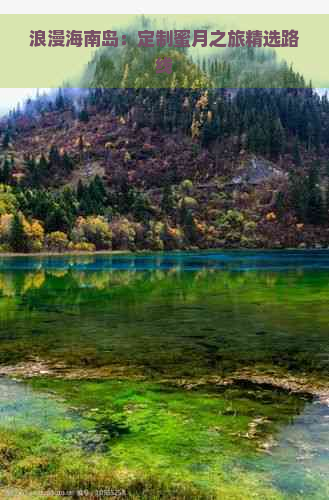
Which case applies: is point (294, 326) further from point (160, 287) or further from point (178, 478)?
point (160, 287)

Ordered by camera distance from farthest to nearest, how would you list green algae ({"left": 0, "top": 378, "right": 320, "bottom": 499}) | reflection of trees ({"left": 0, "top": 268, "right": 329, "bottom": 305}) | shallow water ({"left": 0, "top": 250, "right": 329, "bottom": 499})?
1. reflection of trees ({"left": 0, "top": 268, "right": 329, "bottom": 305})
2. shallow water ({"left": 0, "top": 250, "right": 329, "bottom": 499})
3. green algae ({"left": 0, "top": 378, "right": 320, "bottom": 499})

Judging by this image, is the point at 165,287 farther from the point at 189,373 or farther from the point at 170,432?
the point at 170,432

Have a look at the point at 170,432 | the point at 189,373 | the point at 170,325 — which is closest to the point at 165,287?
the point at 170,325

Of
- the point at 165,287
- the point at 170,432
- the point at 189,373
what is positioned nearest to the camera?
the point at 170,432

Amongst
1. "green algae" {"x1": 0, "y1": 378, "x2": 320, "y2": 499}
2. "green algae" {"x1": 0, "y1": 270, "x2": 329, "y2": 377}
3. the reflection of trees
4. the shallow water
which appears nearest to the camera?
"green algae" {"x1": 0, "y1": 378, "x2": 320, "y2": 499}

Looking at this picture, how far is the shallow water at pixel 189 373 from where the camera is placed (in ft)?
45.5

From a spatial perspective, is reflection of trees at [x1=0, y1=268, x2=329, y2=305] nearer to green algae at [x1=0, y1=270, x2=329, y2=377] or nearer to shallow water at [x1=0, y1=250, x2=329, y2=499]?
green algae at [x1=0, y1=270, x2=329, y2=377]

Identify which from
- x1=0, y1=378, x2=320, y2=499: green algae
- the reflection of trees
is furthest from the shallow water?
the reflection of trees

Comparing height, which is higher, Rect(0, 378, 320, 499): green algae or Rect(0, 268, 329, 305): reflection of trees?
Rect(0, 378, 320, 499): green algae

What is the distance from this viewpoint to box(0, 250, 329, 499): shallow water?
13.9 meters

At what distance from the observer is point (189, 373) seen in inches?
923

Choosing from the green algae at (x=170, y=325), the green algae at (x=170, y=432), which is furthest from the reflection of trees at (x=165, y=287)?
the green algae at (x=170, y=432)

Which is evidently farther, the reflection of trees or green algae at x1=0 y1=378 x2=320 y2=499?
the reflection of trees

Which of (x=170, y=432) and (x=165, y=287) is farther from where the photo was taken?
(x=165, y=287)
